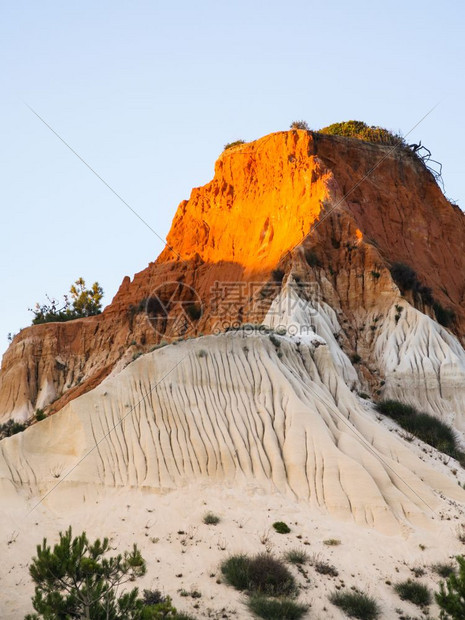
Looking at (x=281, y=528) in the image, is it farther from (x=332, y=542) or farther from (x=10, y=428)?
(x=10, y=428)

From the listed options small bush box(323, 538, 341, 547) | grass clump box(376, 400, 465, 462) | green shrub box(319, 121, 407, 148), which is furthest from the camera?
green shrub box(319, 121, 407, 148)

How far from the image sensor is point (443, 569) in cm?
2227

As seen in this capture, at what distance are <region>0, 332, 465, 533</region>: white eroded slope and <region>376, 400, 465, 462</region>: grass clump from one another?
11.3 ft

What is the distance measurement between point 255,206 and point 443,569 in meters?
29.2

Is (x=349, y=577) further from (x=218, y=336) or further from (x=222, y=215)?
(x=222, y=215)

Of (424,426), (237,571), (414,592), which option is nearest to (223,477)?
(237,571)

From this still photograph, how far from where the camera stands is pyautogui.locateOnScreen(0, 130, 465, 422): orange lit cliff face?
138 ft

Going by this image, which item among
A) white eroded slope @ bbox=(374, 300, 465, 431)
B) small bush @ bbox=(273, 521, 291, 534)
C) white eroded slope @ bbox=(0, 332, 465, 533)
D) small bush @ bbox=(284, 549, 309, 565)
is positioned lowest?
small bush @ bbox=(284, 549, 309, 565)

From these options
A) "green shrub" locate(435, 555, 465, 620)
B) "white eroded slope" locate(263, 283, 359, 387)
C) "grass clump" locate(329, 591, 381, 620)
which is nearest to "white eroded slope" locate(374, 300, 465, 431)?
"white eroded slope" locate(263, 283, 359, 387)

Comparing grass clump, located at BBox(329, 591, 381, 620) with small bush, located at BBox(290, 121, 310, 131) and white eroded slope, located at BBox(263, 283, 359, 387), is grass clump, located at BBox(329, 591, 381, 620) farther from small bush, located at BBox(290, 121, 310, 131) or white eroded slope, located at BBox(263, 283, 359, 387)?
small bush, located at BBox(290, 121, 310, 131)

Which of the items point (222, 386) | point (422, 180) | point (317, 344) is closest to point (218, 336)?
point (222, 386)

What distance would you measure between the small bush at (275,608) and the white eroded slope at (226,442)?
5419 mm

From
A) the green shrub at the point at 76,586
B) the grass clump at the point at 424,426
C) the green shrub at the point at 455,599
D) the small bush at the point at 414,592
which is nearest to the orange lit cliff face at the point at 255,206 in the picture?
the grass clump at the point at 424,426

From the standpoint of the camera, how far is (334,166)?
47656mm
